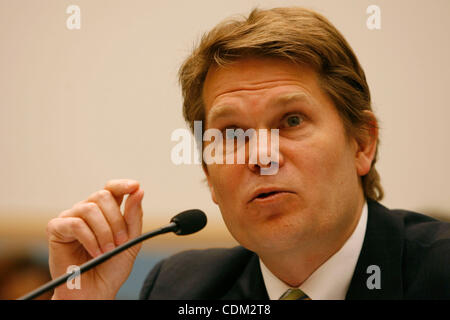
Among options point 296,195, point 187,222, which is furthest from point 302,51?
point 187,222

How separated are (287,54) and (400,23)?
879mm

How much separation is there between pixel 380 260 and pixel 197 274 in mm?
677

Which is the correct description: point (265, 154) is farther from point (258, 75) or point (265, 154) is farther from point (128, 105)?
point (128, 105)

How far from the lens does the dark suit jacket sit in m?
1.09

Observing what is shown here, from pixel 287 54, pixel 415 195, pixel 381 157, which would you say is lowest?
pixel 415 195

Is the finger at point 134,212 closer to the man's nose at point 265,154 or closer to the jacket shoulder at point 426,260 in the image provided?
the man's nose at point 265,154

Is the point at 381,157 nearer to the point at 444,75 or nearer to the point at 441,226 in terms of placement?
the point at 444,75

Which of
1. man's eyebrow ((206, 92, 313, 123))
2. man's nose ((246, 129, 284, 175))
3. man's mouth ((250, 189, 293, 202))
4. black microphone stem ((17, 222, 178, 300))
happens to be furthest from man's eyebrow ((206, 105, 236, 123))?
black microphone stem ((17, 222, 178, 300))

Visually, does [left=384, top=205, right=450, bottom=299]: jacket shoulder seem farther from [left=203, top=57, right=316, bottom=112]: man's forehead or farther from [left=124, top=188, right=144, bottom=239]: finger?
[left=124, top=188, right=144, bottom=239]: finger

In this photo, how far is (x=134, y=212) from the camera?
121 centimetres

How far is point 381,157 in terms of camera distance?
1839mm

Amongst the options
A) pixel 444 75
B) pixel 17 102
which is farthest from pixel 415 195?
pixel 17 102

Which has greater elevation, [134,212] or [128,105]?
[128,105]
